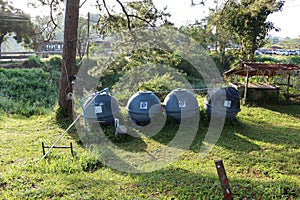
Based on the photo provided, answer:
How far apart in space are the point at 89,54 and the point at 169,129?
9.70 m

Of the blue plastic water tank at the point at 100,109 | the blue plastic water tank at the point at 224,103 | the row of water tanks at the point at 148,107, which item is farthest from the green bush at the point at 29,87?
the blue plastic water tank at the point at 224,103

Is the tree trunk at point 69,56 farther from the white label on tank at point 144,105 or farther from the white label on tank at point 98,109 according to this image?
the white label on tank at point 144,105

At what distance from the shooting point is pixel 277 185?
3.54 metres

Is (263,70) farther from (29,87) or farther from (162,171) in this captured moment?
(29,87)

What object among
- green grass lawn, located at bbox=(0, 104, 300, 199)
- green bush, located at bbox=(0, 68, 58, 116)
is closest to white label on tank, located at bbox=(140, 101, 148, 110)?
green grass lawn, located at bbox=(0, 104, 300, 199)

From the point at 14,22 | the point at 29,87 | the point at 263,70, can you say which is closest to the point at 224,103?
the point at 263,70

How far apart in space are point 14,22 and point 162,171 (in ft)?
67.4

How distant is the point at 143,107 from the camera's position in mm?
6555

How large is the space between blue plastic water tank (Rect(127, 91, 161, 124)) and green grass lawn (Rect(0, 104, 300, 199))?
2.51 feet

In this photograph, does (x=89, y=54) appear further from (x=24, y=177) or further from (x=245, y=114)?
(x=24, y=177)

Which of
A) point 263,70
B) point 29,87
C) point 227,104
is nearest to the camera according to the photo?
point 227,104

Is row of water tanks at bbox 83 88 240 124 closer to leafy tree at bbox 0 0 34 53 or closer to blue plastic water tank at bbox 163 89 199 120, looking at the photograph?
blue plastic water tank at bbox 163 89 199 120

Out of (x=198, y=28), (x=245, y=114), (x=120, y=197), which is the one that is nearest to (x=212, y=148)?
(x=120, y=197)

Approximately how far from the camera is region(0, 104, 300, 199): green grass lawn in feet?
11.3
